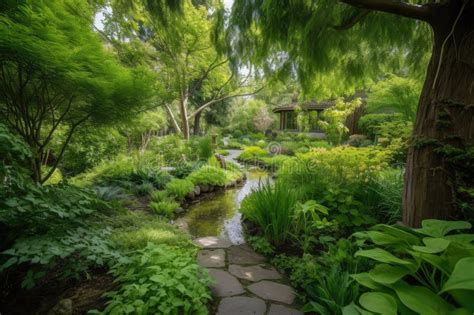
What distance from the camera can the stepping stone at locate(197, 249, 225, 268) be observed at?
2602 millimetres

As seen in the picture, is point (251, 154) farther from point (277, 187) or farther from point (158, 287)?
point (158, 287)

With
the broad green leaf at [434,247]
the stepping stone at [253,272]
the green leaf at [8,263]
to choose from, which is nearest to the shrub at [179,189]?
the stepping stone at [253,272]

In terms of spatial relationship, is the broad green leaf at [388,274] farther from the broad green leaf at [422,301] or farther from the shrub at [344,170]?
the shrub at [344,170]

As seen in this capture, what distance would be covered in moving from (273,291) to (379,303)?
1207mm

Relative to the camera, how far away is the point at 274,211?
3.04 metres

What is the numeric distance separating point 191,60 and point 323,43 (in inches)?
340

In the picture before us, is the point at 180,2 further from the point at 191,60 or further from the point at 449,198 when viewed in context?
the point at 191,60

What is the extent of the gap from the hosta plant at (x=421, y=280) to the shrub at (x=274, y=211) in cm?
157

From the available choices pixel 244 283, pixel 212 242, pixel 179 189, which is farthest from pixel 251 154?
pixel 244 283

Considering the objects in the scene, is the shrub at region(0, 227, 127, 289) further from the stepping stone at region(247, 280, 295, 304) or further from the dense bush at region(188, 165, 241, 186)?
the dense bush at region(188, 165, 241, 186)

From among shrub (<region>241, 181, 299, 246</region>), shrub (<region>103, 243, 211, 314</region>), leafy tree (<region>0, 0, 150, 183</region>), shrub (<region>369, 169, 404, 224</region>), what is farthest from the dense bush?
shrub (<region>103, 243, 211, 314</region>)

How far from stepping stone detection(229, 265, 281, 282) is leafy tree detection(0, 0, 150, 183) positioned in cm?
230

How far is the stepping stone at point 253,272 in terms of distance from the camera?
236 centimetres

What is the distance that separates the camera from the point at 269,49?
2889 millimetres
